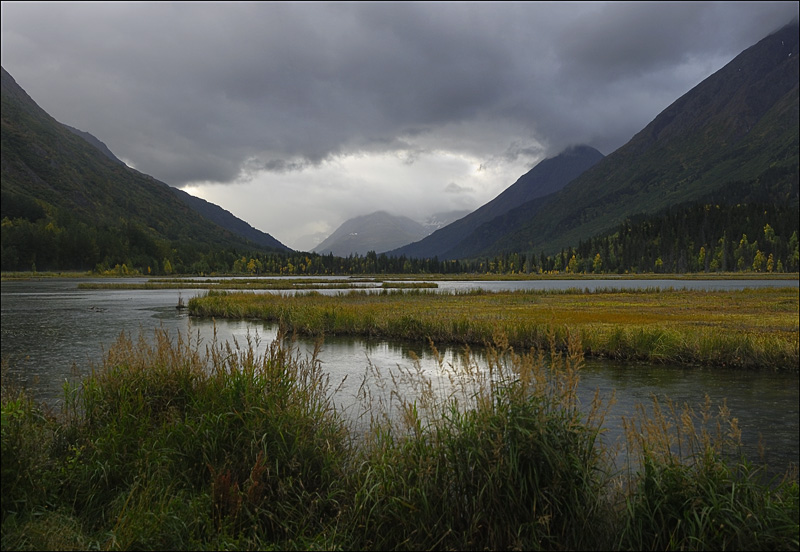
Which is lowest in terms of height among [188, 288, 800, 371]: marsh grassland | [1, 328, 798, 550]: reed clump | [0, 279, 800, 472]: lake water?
[0, 279, 800, 472]: lake water

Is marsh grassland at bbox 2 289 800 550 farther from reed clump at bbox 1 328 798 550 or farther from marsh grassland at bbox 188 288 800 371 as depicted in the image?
marsh grassland at bbox 188 288 800 371

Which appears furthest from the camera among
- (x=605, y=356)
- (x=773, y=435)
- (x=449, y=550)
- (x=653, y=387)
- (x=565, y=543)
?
(x=605, y=356)

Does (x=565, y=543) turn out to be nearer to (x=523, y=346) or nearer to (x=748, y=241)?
(x=523, y=346)

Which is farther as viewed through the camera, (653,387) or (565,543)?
(653,387)

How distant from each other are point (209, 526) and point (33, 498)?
2581 mm

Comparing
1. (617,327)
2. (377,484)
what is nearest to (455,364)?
(617,327)

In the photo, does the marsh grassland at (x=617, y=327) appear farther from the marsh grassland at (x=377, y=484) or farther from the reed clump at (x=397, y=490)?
the reed clump at (x=397, y=490)

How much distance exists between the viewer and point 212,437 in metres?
7.73

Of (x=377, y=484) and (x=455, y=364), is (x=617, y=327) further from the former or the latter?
(x=377, y=484)

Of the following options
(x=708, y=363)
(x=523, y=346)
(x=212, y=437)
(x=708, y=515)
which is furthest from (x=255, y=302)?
(x=708, y=515)

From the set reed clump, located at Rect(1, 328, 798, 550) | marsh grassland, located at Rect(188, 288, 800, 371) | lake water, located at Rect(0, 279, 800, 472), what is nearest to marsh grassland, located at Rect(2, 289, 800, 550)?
reed clump, located at Rect(1, 328, 798, 550)

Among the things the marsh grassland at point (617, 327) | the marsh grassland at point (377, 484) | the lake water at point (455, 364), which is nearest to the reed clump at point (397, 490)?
the marsh grassland at point (377, 484)

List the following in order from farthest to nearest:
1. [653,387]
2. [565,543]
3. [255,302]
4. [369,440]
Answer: [255,302]
[653,387]
[369,440]
[565,543]

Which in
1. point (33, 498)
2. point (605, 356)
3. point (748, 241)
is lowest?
point (605, 356)
